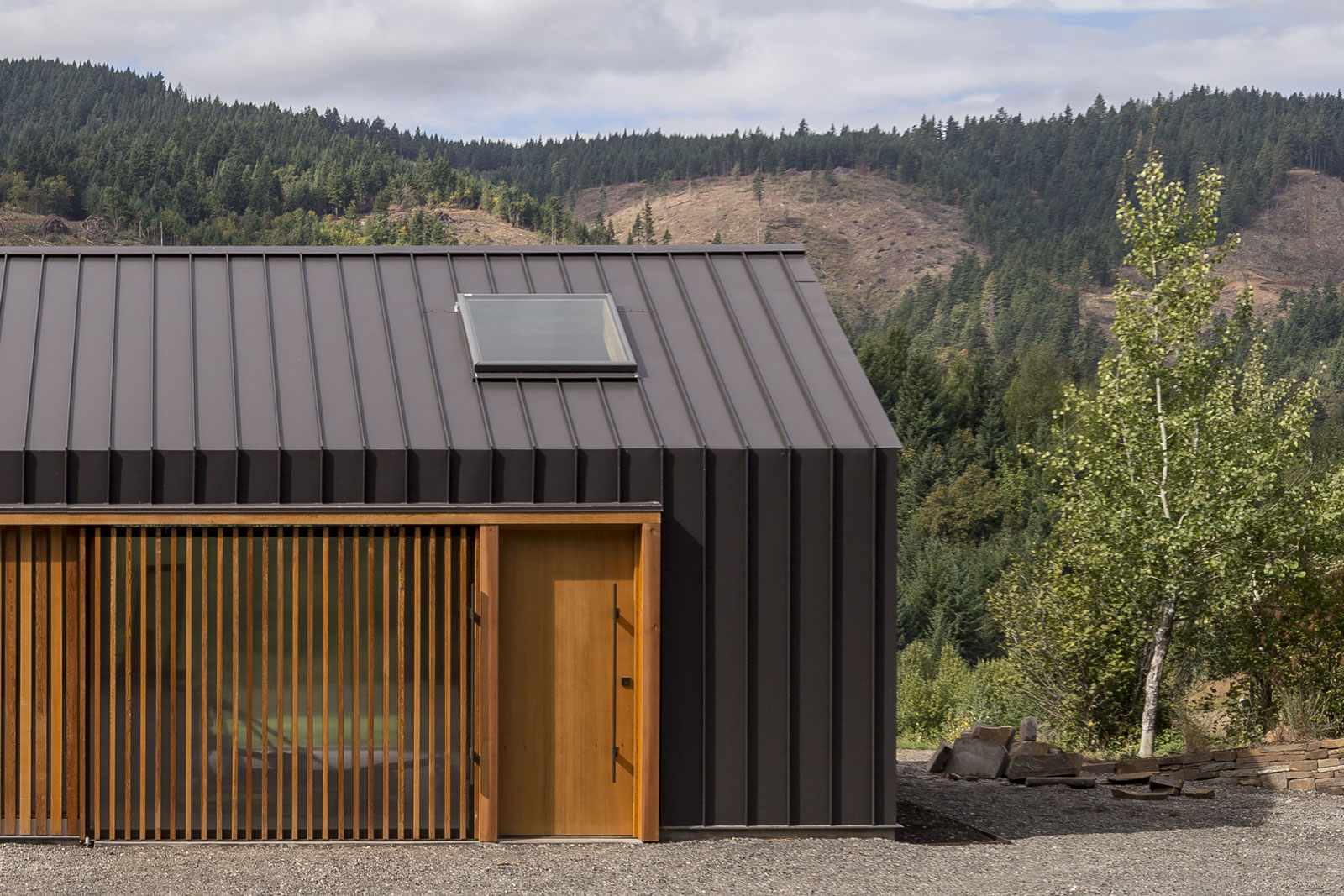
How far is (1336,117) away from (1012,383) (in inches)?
3817

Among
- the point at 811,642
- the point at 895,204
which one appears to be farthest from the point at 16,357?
the point at 895,204

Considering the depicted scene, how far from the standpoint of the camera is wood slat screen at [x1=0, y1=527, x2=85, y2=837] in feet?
29.0

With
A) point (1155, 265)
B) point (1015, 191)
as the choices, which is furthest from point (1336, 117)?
point (1155, 265)

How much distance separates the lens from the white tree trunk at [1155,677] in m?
18.1

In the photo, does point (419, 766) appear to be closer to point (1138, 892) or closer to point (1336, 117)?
point (1138, 892)

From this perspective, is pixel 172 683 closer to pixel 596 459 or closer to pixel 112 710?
pixel 112 710

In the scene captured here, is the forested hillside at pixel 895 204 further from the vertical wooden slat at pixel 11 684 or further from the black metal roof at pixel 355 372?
the vertical wooden slat at pixel 11 684

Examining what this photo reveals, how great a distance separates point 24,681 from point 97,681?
477 millimetres

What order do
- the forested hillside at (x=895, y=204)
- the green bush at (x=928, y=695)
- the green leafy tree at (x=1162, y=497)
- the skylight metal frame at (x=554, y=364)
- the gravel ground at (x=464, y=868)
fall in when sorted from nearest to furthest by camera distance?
the gravel ground at (x=464, y=868), the skylight metal frame at (x=554, y=364), the green leafy tree at (x=1162, y=497), the green bush at (x=928, y=695), the forested hillside at (x=895, y=204)

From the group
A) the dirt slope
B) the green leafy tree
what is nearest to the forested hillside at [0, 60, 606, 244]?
the dirt slope

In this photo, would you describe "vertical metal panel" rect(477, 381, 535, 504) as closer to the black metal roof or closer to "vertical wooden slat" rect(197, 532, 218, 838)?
the black metal roof

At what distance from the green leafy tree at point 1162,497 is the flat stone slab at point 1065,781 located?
516cm

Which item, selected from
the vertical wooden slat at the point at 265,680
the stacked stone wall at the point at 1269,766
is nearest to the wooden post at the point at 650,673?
the vertical wooden slat at the point at 265,680

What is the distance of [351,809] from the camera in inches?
356
